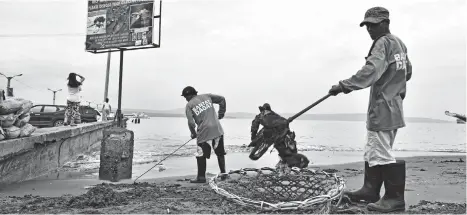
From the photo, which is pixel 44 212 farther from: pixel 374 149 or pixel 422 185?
pixel 422 185

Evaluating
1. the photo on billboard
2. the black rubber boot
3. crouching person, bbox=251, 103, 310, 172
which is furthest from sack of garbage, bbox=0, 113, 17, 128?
the photo on billboard

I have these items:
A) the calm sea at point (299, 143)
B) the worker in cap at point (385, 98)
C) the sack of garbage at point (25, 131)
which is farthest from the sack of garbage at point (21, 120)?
the worker in cap at point (385, 98)

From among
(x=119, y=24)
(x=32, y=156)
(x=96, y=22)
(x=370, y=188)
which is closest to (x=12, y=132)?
(x=32, y=156)

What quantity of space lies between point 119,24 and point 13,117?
6037 millimetres

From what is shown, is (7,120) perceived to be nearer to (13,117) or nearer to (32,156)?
(13,117)

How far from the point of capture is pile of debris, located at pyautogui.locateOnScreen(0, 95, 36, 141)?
511 centimetres

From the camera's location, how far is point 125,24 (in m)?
10.5

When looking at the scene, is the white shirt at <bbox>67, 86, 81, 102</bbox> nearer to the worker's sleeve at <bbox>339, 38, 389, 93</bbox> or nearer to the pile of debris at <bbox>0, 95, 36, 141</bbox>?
the pile of debris at <bbox>0, 95, 36, 141</bbox>

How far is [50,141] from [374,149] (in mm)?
6452

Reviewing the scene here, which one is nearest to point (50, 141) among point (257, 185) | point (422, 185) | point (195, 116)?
point (195, 116)

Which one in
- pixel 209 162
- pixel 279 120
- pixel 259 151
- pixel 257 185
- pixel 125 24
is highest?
pixel 125 24

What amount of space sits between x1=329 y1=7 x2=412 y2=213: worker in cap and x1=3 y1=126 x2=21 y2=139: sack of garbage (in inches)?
189

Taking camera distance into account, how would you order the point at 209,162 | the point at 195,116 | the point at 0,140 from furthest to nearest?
1. the point at 209,162
2. the point at 195,116
3. the point at 0,140

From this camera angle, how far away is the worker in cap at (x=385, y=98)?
3.28m
